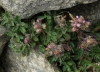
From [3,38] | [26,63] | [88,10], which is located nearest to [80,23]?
[88,10]

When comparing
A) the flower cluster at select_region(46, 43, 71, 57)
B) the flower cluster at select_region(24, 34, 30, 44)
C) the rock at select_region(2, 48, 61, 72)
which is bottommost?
the rock at select_region(2, 48, 61, 72)

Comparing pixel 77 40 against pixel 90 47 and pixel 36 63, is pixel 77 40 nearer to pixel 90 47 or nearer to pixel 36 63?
pixel 90 47

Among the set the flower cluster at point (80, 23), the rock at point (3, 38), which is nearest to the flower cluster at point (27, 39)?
the rock at point (3, 38)

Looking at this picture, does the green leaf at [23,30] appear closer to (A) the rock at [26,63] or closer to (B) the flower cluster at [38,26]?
(B) the flower cluster at [38,26]

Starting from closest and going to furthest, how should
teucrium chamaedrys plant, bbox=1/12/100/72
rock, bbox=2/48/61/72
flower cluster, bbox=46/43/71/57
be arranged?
1. flower cluster, bbox=46/43/71/57
2. teucrium chamaedrys plant, bbox=1/12/100/72
3. rock, bbox=2/48/61/72

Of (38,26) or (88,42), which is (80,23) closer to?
(88,42)

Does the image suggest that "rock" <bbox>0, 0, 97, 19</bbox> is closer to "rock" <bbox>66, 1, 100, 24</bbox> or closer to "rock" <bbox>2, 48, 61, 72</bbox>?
"rock" <bbox>66, 1, 100, 24</bbox>

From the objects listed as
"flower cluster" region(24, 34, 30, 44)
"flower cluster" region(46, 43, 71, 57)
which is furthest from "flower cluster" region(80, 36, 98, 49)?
"flower cluster" region(24, 34, 30, 44)

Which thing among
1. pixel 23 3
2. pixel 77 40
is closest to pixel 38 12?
pixel 23 3
